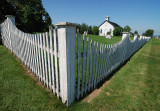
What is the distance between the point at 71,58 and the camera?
201cm

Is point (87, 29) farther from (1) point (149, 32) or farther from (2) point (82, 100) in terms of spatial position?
(2) point (82, 100)

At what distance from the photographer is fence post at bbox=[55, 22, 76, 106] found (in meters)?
1.79

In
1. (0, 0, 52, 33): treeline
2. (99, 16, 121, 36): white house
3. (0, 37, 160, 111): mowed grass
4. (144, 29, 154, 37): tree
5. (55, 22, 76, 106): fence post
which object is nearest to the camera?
(55, 22, 76, 106): fence post

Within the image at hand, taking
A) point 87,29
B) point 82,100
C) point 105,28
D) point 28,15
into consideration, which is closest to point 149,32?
point 105,28

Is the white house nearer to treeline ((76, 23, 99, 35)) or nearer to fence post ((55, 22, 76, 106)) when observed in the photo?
treeline ((76, 23, 99, 35))

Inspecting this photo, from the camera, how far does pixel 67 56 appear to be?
1.90 meters

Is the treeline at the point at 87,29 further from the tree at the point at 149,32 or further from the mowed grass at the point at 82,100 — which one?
the mowed grass at the point at 82,100

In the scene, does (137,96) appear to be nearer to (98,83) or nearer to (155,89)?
(155,89)

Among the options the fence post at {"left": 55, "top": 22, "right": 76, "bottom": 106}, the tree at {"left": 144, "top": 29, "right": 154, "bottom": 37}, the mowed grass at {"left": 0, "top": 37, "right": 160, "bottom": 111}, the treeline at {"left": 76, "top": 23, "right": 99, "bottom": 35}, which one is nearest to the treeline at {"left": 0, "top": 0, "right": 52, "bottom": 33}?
the mowed grass at {"left": 0, "top": 37, "right": 160, "bottom": 111}

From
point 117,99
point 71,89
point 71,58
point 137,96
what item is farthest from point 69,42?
point 137,96

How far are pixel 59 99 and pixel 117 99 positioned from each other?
163 centimetres

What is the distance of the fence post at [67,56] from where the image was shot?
1792 mm

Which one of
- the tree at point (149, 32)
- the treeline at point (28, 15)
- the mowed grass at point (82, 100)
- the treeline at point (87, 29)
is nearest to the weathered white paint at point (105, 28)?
the treeline at point (87, 29)

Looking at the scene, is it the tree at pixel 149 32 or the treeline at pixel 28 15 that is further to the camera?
the tree at pixel 149 32
